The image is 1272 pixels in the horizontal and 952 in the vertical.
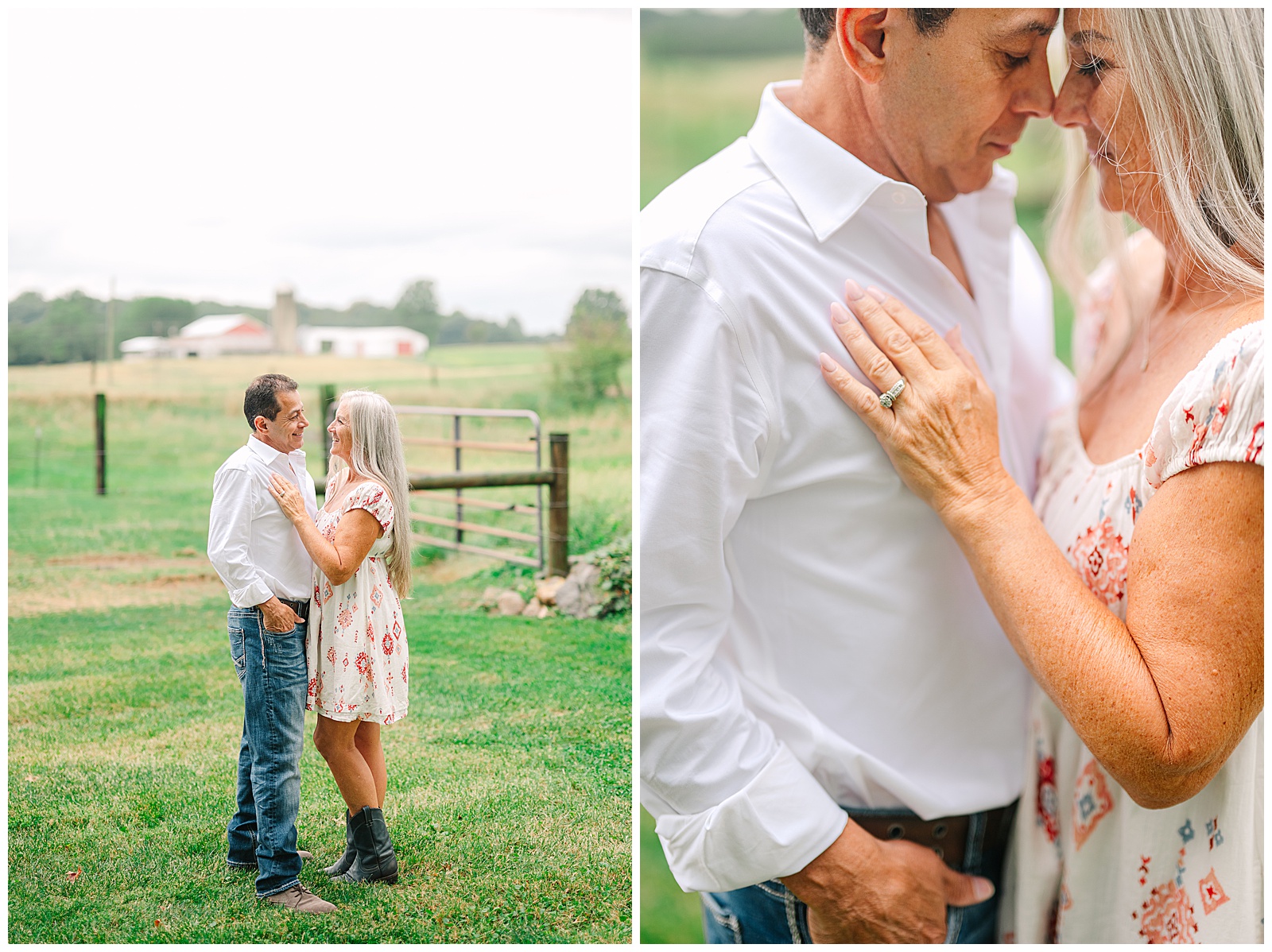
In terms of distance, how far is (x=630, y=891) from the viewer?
1774mm

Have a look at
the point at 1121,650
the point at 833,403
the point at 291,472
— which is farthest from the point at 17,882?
the point at 1121,650

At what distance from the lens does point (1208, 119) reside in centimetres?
157

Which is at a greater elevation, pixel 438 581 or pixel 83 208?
pixel 83 208

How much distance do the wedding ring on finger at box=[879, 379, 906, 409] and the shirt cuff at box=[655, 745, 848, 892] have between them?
63cm

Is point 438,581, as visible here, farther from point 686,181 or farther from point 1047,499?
point 1047,499

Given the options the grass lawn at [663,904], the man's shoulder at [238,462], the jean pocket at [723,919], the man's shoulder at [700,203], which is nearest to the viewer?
the man's shoulder at [700,203]

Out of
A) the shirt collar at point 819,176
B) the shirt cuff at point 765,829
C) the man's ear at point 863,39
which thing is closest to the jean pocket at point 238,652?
the shirt cuff at point 765,829

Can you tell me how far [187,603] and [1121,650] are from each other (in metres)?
1.61

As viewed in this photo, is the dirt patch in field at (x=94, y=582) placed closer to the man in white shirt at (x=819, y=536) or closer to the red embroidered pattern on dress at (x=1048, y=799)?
the man in white shirt at (x=819, y=536)

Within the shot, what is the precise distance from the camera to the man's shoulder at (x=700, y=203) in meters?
1.53

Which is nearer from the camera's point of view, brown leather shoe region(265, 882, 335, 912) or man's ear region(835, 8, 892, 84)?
man's ear region(835, 8, 892, 84)

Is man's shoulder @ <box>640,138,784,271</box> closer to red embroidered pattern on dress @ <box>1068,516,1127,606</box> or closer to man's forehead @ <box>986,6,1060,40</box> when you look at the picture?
man's forehead @ <box>986,6,1060,40</box>

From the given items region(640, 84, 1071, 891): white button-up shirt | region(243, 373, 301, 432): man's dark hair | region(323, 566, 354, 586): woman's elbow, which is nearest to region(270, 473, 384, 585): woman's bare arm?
region(323, 566, 354, 586): woman's elbow

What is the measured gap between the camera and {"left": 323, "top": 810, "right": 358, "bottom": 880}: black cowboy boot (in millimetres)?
1679
